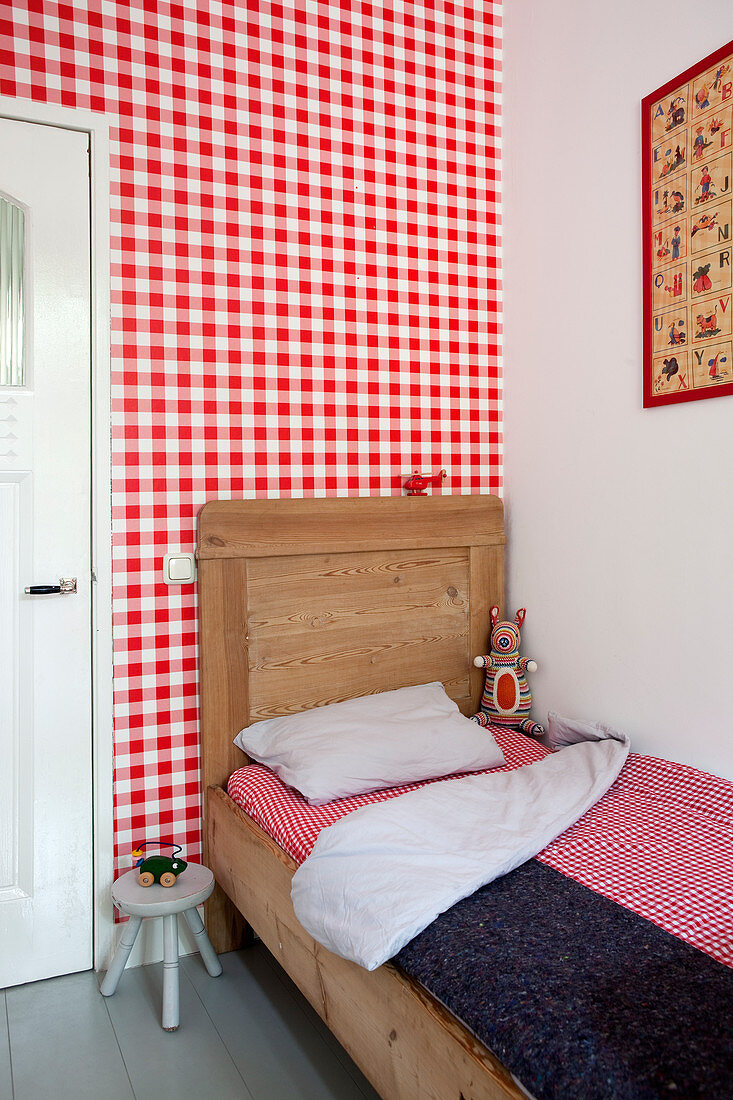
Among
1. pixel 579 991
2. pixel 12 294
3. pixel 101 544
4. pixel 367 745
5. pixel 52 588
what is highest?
pixel 12 294

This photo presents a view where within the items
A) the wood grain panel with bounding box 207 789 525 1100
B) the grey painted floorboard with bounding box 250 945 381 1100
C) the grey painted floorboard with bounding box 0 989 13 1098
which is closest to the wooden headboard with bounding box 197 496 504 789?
the wood grain panel with bounding box 207 789 525 1100

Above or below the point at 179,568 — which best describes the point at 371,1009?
below

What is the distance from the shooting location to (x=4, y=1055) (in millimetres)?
1724

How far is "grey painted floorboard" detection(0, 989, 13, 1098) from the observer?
1.62 metres

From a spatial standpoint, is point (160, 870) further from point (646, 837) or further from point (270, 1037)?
point (646, 837)

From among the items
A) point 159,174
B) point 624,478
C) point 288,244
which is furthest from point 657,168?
point 159,174

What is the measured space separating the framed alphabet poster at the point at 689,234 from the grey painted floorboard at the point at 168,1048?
5.67 ft

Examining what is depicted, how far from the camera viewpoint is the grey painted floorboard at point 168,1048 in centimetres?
162

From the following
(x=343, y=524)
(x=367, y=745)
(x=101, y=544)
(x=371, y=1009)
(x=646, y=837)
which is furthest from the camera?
(x=343, y=524)

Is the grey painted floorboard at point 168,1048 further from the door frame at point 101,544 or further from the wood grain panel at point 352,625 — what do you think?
the wood grain panel at point 352,625

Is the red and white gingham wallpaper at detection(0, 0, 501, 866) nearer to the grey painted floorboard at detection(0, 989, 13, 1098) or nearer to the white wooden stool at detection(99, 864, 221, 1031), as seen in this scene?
the white wooden stool at detection(99, 864, 221, 1031)

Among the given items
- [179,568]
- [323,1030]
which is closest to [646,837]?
[323,1030]

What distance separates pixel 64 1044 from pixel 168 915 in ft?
1.06

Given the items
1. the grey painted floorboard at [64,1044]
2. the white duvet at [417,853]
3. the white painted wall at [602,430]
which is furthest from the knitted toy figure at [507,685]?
the grey painted floorboard at [64,1044]
